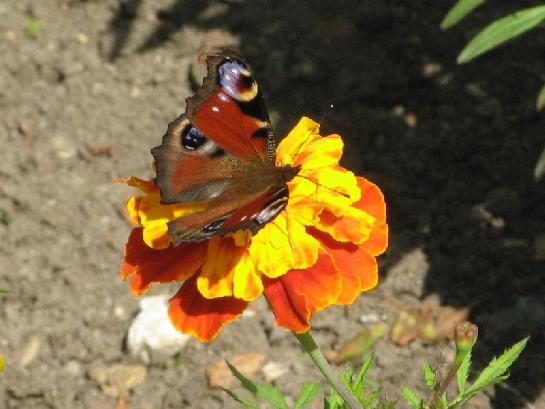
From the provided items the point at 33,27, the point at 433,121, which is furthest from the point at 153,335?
the point at 33,27

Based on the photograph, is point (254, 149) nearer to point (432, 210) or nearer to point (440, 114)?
point (432, 210)

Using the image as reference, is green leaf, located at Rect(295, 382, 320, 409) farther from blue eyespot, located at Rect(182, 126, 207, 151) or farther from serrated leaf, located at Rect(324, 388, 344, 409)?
blue eyespot, located at Rect(182, 126, 207, 151)

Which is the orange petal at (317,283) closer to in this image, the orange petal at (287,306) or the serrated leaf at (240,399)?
the orange petal at (287,306)

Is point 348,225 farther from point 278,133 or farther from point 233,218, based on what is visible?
point 278,133

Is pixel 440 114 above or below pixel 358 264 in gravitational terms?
below

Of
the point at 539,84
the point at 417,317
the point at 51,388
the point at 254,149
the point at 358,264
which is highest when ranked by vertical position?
the point at 254,149

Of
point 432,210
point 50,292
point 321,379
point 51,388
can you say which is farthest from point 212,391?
point 432,210
